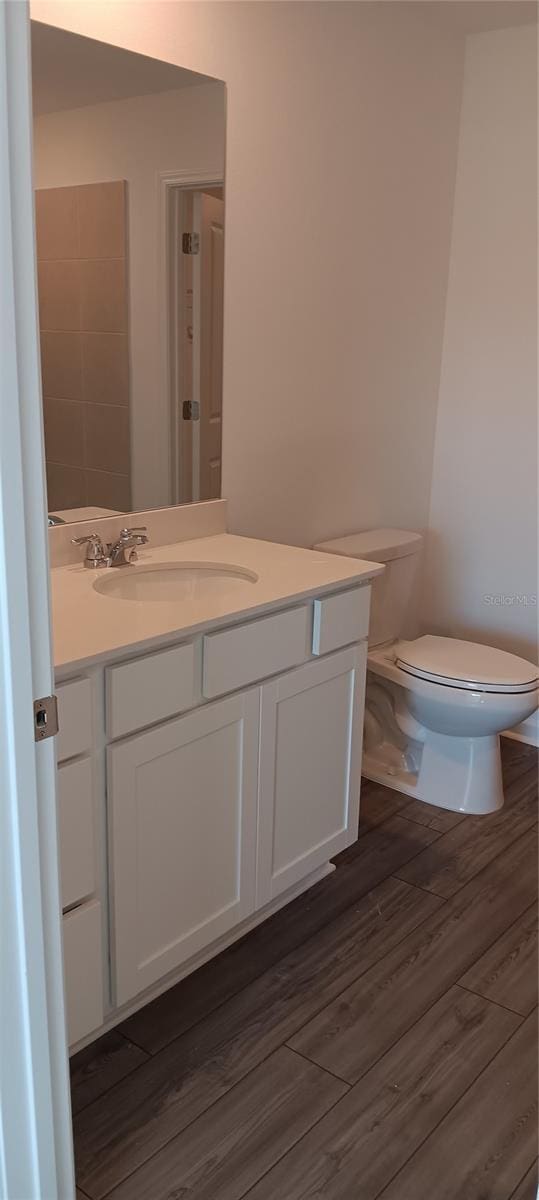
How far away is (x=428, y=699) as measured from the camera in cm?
268

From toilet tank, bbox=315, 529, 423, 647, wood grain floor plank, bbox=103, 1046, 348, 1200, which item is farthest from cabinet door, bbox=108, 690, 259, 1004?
toilet tank, bbox=315, 529, 423, 647

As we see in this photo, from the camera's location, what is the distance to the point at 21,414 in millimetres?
1007

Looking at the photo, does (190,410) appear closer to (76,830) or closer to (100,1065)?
(76,830)

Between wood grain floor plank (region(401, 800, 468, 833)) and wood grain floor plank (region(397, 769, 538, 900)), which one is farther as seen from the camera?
wood grain floor plank (region(401, 800, 468, 833))

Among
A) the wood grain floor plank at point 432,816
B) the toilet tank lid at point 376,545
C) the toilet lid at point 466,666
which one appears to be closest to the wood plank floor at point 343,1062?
the wood grain floor plank at point 432,816

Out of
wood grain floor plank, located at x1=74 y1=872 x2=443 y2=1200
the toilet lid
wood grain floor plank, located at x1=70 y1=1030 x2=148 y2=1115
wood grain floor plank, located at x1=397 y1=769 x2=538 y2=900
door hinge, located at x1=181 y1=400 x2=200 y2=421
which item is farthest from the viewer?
the toilet lid

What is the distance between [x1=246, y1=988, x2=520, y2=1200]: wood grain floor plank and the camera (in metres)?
1.56

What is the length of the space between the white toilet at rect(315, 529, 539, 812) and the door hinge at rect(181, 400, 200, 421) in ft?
2.07

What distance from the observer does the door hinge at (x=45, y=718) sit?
43.3 inches

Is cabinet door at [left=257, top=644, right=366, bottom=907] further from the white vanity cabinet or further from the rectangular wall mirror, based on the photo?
the rectangular wall mirror

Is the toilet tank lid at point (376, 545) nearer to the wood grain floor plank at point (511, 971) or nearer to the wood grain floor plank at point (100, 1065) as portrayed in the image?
the wood grain floor plank at point (511, 971)

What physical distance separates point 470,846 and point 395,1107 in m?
0.99

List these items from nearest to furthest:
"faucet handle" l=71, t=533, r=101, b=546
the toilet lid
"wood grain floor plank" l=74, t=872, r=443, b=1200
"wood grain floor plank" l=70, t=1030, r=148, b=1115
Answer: "wood grain floor plank" l=74, t=872, r=443, b=1200, "wood grain floor plank" l=70, t=1030, r=148, b=1115, "faucet handle" l=71, t=533, r=101, b=546, the toilet lid

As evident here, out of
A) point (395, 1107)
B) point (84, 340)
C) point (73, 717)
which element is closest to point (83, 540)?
point (84, 340)
